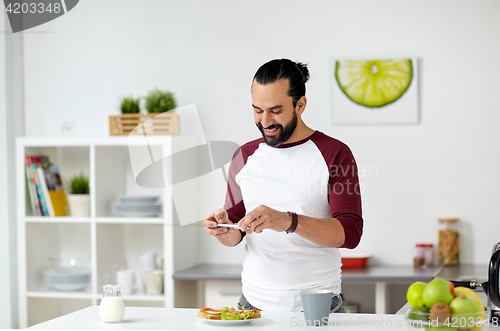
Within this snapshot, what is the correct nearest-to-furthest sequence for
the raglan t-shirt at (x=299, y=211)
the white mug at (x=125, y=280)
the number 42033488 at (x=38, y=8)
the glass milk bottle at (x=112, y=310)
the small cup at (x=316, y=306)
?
1. the small cup at (x=316, y=306)
2. the glass milk bottle at (x=112, y=310)
3. the raglan t-shirt at (x=299, y=211)
4. the white mug at (x=125, y=280)
5. the number 42033488 at (x=38, y=8)

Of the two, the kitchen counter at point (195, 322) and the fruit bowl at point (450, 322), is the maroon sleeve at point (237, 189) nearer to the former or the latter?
the kitchen counter at point (195, 322)

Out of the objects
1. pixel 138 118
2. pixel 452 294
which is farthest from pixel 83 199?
pixel 452 294

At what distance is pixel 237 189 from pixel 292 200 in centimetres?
27

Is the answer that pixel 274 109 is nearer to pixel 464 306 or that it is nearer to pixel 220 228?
pixel 220 228

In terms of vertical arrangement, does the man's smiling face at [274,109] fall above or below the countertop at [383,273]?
above

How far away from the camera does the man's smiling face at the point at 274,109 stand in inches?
73.7

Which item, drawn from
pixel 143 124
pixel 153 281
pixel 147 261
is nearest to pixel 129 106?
pixel 143 124

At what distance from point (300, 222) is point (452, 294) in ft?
1.82

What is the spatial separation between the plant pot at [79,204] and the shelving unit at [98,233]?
7 cm

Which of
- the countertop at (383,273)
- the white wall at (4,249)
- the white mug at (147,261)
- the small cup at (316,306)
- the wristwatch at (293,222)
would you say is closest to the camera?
the small cup at (316,306)

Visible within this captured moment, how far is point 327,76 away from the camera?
11.2 ft

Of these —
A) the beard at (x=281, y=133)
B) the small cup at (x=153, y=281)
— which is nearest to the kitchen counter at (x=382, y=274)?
the small cup at (x=153, y=281)

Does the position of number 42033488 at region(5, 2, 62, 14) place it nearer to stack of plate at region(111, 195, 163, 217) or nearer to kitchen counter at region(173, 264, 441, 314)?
stack of plate at region(111, 195, 163, 217)

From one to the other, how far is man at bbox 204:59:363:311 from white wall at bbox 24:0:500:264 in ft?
4.97
